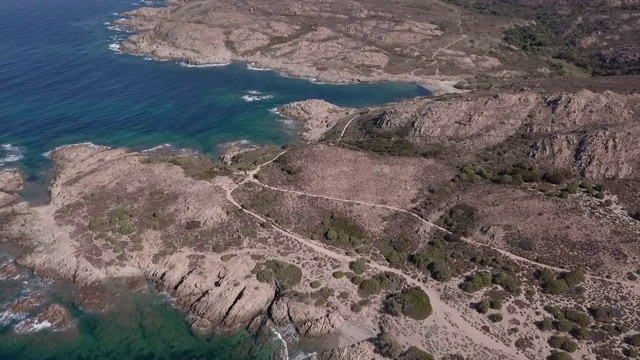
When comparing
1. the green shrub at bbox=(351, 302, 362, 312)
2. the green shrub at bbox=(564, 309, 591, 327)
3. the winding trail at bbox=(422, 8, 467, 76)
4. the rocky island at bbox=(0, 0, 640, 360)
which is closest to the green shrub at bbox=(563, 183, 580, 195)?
the rocky island at bbox=(0, 0, 640, 360)

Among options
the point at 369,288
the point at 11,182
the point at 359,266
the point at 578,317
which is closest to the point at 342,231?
the point at 359,266

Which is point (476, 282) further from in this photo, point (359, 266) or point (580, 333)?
point (359, 266)

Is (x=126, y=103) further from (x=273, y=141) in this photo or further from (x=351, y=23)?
(x=351, y=23)

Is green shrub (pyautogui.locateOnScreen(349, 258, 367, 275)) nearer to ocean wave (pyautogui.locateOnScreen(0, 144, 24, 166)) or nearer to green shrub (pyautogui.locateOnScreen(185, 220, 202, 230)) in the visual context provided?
green shrub (pyautogui.locateOnScreen(185, 220, 202, 230))

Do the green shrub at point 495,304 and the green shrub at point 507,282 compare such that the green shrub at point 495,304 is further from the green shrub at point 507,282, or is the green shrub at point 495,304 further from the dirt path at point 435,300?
the dirt path at point 435,300

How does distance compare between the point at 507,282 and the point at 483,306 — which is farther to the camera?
the point at 507,282

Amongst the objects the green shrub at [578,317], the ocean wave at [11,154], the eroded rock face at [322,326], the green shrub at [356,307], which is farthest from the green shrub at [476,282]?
the ocean wave at [11,154]
